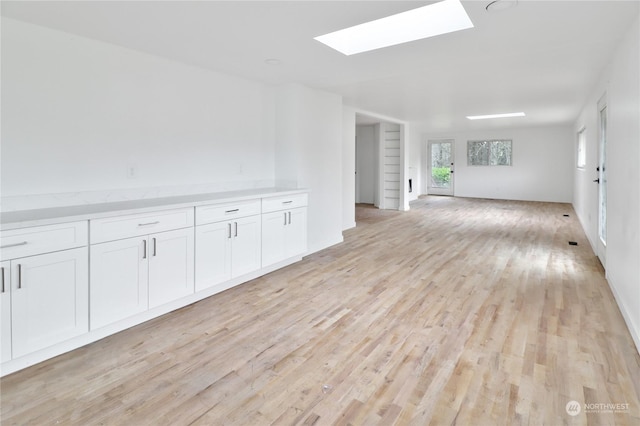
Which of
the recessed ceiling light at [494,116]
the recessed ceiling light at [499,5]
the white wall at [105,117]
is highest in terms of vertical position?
the recessed ceiling light at [494,116]

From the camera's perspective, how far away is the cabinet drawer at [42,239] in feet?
6.86

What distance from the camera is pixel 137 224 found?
2748mm

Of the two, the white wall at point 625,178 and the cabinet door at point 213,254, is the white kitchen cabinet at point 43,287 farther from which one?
the white wall at point 625,178

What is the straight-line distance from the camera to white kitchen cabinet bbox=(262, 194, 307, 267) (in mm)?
4039

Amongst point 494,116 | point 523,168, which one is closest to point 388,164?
point 494,116

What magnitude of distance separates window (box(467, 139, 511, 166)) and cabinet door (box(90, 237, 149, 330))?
1198 centimetres

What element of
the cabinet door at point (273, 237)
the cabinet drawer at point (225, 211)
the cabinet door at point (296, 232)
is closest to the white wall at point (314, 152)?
the cabinet door at point (296, 232)

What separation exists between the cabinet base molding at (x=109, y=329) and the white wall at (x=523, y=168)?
9530 mm

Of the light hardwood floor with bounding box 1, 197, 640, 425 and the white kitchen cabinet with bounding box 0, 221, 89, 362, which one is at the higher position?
A: the white kitchen cabinet with bounding box 0, 221, 89, 362

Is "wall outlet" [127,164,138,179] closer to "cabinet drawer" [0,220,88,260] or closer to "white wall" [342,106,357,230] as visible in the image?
"cabinet drawer" [0,220,88,260]

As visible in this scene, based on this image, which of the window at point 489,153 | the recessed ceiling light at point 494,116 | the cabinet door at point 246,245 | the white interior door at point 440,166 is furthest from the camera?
the white interior door at point 440,166

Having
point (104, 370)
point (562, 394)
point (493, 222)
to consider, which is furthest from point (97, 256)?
point (493, 222)

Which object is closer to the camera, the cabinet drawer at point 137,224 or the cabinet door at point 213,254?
the cabinet drawer at point 137,224

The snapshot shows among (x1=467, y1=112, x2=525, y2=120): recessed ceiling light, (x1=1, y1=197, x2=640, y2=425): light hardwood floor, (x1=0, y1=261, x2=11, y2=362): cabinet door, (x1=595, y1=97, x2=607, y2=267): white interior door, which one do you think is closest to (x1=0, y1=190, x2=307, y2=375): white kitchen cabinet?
(x1=0, y1=261, x2=11, y2=362): cabinet door
